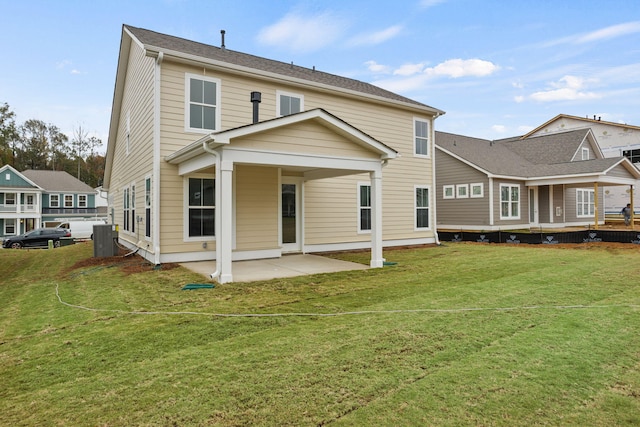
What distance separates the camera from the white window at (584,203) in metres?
22.5

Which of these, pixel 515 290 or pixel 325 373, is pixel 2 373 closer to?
pixel 325 373

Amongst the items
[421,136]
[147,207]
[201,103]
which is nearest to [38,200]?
[147,207]

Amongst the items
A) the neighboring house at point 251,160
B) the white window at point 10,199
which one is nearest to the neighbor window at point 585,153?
the neighboring house at point 251,160

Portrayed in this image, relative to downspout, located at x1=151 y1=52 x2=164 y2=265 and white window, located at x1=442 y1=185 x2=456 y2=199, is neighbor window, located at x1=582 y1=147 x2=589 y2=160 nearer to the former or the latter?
white window, located at x1=442 y1=185 x2=456 y2=199

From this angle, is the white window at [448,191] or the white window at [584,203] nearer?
the white window at [448,191]

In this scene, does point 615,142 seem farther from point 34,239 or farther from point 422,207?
point 34,239

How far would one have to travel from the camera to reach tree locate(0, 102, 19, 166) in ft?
125

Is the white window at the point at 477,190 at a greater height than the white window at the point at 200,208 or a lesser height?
greater

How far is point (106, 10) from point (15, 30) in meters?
6.12

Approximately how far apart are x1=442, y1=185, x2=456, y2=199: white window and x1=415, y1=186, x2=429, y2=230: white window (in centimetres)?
589

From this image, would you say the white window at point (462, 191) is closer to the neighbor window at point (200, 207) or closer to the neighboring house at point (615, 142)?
the neighbor window at point (200, 207)

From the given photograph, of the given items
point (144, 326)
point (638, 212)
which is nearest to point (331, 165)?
point (144, 326)

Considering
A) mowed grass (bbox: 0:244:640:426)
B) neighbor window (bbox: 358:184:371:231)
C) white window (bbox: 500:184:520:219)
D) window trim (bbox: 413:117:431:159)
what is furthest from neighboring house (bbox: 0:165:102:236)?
white window (bbox: 500:184:520:219)

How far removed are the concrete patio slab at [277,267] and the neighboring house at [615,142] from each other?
1035 inches
